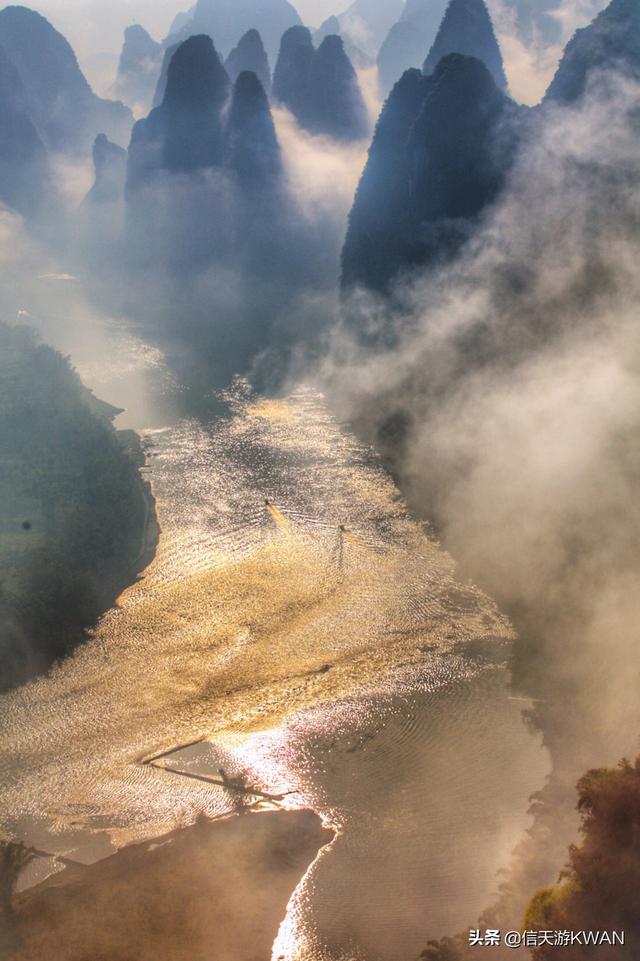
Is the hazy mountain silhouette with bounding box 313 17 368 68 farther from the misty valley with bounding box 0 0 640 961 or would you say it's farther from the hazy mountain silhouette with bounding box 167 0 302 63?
the misty valley with bounding box 0 0 640 961

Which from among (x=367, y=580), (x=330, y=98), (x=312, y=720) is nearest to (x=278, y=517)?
(x=367, y=580)

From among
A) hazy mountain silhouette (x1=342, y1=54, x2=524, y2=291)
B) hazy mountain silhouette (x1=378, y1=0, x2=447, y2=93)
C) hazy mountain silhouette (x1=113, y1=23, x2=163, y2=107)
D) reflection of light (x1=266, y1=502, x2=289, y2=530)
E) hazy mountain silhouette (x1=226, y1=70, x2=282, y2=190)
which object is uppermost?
hazy mountain silhouette (x1=113, y1=23, x2=163, y2=107)

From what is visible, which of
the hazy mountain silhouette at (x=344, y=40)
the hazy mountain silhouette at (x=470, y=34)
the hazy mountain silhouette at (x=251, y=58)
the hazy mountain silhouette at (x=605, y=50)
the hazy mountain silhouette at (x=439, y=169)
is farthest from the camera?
the hazy mountain silhouette at (x=344, y=40)

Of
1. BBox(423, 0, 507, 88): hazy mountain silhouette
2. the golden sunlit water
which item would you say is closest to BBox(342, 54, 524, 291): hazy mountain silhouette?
BBox(423, 0, 507, 88): hazy mountain silhouette

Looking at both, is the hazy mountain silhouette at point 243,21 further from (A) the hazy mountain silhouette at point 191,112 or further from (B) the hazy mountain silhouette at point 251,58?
(A) the hazy mountain silhouette at point 191,112

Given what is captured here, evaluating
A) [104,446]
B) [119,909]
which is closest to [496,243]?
[104,446]

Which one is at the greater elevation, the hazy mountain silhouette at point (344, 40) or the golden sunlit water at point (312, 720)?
the hazy mountain silhouette at point (344, 40)

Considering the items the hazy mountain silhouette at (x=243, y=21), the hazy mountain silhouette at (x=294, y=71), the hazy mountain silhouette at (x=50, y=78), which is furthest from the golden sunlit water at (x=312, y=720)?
the hazy mountain silhouette at (x=243, y=21)

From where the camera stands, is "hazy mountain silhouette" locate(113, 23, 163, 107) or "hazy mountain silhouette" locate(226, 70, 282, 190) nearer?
"hazy mountain silhouette" locate(226, 70, 282, 190)
